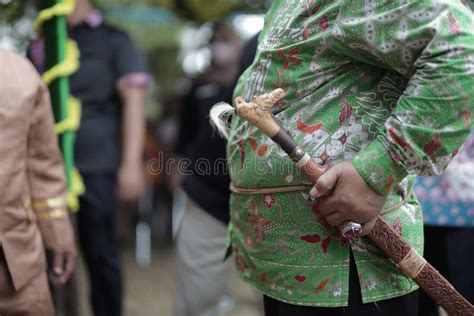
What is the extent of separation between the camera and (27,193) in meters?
2.25

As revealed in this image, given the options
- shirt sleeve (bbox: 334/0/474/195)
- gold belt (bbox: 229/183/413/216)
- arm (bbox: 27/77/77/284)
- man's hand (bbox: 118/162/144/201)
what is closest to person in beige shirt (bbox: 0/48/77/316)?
A: arm (bbox: 27/77/77/284)

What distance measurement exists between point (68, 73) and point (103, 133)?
64 cm

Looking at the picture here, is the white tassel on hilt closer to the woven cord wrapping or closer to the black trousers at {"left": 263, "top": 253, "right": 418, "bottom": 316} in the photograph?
the black trousers at {"left": 263, "top": 253, "right": 418, "bottom": 316}

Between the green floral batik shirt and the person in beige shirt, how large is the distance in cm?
69

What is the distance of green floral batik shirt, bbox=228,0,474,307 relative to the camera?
1479 millimetres

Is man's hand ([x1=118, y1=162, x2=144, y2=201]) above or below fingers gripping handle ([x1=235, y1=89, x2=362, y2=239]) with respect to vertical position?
below

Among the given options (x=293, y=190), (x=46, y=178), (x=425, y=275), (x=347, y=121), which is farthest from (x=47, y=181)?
(x=425, y=275)

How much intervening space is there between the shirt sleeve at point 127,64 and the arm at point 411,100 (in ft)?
7.36

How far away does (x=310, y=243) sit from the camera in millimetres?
1675

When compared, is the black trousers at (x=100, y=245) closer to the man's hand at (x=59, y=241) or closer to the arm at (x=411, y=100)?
the man's hand at (x=59, y=241)

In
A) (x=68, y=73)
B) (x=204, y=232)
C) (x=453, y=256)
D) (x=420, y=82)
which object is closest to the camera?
(x=420, y=82)

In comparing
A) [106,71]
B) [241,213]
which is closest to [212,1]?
[106,71]

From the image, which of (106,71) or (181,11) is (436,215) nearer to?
(106,71)

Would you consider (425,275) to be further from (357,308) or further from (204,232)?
(204,232)
